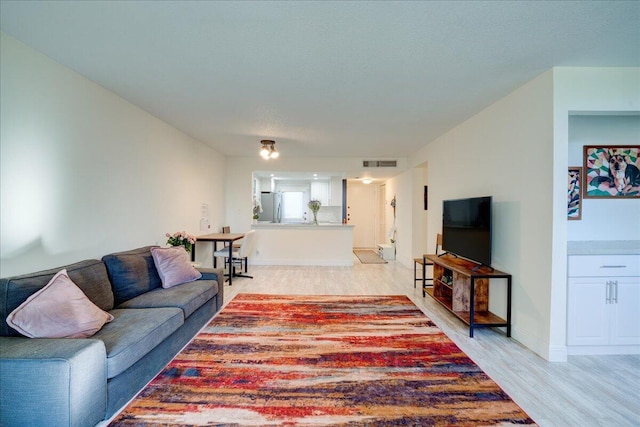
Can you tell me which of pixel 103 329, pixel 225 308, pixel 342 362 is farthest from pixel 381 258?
pixel 103 329

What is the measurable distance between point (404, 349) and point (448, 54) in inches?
100

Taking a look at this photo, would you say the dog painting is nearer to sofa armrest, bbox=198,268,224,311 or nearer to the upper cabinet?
sofa armrest, bbox=198,268,224,311

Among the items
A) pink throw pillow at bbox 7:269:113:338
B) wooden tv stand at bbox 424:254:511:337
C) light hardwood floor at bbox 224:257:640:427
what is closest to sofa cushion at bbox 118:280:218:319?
pink throw pillow at bbox 7:269:113:338

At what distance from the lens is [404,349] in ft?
8.54

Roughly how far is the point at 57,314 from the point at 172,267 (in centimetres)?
136

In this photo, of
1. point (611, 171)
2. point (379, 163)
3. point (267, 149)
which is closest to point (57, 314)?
point (267, 149)

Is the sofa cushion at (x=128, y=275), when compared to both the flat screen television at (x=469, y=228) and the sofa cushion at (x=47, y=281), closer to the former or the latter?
the sofa cushion at (x=47, y=281)

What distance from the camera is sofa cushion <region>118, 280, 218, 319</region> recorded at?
8.34 feet

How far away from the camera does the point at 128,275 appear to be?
2.72m

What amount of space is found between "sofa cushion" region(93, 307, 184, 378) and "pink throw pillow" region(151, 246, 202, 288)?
0.71m

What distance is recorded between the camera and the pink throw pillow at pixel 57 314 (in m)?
1.70

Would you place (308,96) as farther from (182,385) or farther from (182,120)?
(182,385)

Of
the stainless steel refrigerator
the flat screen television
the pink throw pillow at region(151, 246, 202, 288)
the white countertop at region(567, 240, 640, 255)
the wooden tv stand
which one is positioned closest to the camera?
the white countertop at region(567, 240, 640, 255)

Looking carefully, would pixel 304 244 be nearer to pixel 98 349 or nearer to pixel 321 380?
pixel 321 380
